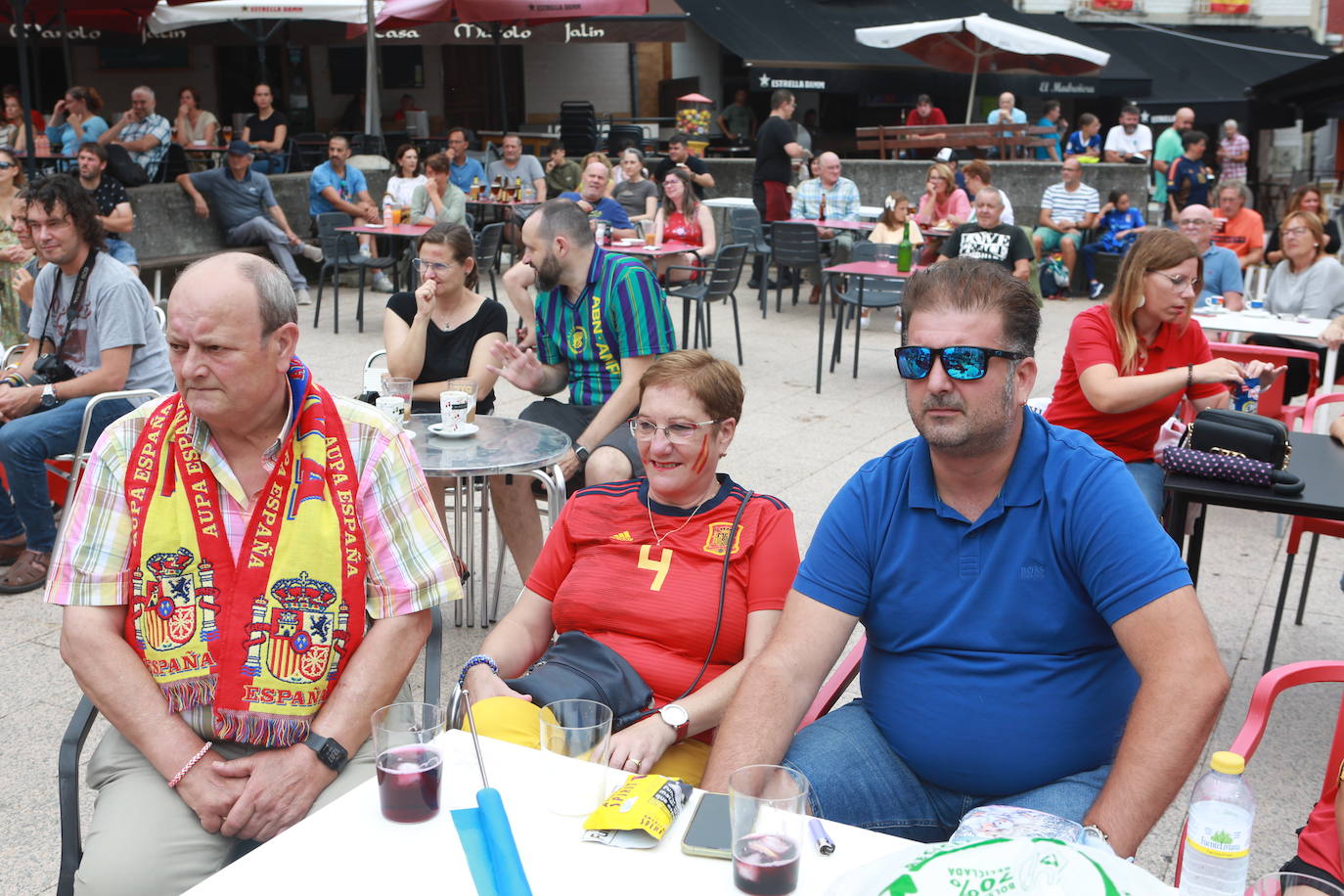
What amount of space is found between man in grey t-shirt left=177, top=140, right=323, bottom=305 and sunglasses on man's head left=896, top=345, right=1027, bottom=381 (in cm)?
1007

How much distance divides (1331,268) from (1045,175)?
7590mm

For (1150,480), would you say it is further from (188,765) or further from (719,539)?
(188,765)

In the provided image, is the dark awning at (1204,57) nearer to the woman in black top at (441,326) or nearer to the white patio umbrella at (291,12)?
the white patio umbrella at (291,12)

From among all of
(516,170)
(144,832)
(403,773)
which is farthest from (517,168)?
(403,773)

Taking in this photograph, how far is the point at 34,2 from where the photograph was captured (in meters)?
12.9

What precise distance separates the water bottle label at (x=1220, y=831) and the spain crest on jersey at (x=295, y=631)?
60.9 inches

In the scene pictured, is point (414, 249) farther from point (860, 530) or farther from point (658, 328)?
point (860, 530)

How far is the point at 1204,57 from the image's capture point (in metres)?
26.4

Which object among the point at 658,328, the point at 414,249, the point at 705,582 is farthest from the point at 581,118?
the point at 705,582

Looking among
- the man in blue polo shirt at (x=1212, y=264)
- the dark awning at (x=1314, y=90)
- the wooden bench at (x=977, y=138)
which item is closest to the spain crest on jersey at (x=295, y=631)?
the man in blue polo shirt at (x=1212, y=264)

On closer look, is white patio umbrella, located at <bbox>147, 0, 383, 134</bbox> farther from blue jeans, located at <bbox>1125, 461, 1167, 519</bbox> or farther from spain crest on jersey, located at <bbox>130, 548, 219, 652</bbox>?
Answer: spain crest on jersey, located at <bbox>130, 548, 219, 652</bbox>

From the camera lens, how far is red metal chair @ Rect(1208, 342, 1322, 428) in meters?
5.52

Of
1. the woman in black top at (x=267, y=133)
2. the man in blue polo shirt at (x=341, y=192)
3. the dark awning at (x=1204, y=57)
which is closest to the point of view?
the man in blue polo shirt at (x=341, y=192)

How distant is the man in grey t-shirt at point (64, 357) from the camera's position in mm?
4707
